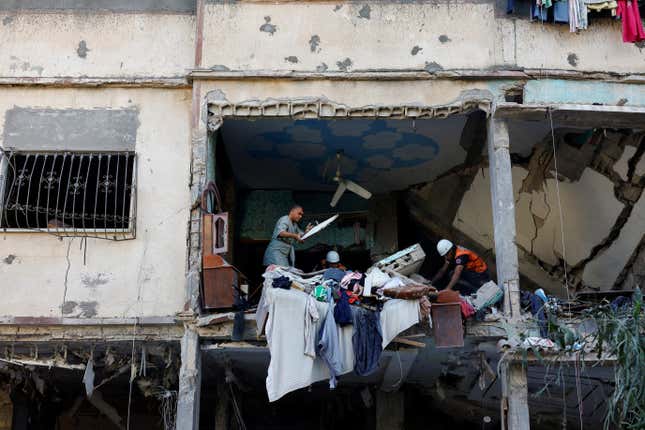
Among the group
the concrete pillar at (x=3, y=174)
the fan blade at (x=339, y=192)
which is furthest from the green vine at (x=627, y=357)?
the concrete pillar at (x=3, y=174)

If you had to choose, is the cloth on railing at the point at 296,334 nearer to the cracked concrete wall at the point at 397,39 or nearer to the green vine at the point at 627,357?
the green vine at the point at 627,357

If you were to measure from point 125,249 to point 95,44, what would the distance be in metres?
3.12

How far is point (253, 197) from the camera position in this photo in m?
17.0

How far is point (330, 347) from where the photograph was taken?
11750mm

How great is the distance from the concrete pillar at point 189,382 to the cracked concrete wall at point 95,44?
3926 mm

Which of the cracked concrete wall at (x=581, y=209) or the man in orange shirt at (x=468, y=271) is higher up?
the cracked concrete wall at (x=581, y=209)

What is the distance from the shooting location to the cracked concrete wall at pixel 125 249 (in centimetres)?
1282

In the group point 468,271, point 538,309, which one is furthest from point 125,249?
point 538,309

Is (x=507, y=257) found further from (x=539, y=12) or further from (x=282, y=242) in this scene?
(x=539, y=12)

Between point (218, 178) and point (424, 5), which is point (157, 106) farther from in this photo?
point (424, 5)

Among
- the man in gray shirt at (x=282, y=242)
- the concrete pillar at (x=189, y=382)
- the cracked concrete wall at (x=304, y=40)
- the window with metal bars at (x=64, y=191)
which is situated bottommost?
the concrete pillar at (x=189, y=382)

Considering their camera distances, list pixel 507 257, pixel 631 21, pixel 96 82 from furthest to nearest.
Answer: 1. pixel 96 82
2. pixel 631 21
3. pixel 507 257

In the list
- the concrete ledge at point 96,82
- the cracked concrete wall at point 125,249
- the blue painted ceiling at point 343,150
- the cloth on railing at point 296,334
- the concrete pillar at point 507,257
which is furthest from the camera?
the blue painted ceiling at point 343,150

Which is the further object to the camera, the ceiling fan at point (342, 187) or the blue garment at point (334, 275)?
the ceiling fan at point (342, 187)
